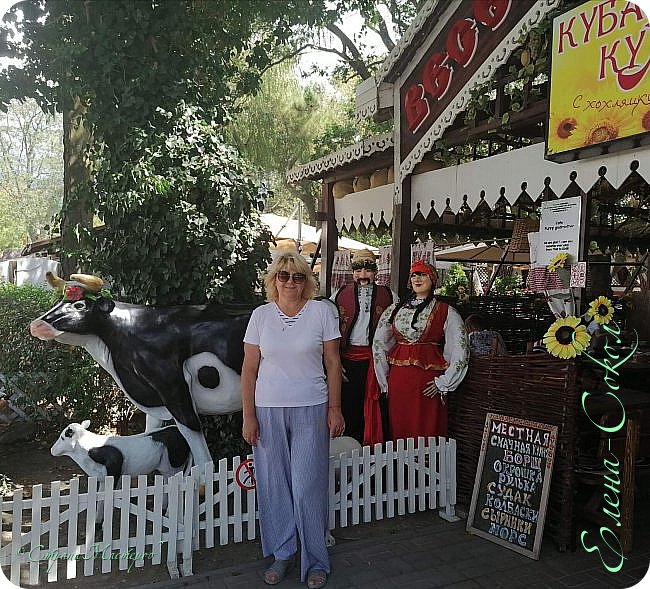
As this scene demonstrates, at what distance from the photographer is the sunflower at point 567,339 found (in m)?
3.57

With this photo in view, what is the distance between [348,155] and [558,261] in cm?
205

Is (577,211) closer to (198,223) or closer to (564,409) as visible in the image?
(564,409)

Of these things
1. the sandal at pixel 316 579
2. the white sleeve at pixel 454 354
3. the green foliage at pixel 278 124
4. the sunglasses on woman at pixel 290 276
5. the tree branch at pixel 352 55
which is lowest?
the sandal at pixel 316 579

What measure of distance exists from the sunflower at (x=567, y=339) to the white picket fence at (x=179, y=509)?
3.42 ft

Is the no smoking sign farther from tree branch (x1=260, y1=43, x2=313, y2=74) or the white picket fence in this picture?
tree branch (x1=260, y1=43, x2=313, y2=74)

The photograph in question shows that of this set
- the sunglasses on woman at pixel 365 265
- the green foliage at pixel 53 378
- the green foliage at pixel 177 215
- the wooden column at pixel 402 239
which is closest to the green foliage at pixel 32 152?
the green foliage at pixel 177 215

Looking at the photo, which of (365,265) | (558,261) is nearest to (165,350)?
(365,265)

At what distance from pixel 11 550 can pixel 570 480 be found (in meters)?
3.13

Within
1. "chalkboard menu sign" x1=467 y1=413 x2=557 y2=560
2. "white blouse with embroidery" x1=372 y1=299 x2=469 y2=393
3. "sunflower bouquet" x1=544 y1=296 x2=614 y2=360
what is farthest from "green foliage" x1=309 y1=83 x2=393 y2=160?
"chalkboard menu sign" x1=467 y1=413 x2=557 y2=560

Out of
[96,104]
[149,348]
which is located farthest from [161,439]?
[96,104]

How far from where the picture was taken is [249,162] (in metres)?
4.09

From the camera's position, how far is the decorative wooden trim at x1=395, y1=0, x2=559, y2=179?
→ 3928mm

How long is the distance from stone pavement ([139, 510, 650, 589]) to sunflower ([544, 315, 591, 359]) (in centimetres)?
121

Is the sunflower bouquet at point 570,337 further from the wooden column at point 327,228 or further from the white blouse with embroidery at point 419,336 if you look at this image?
the wooden column at point 327,228
